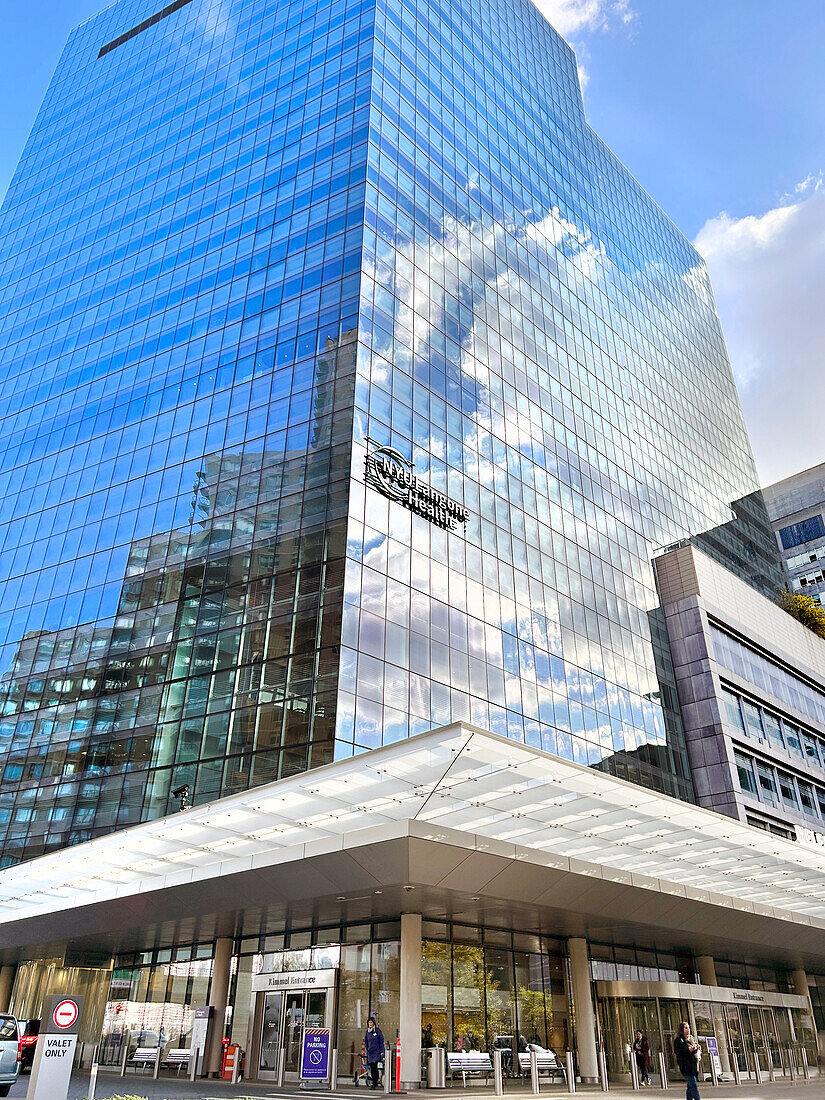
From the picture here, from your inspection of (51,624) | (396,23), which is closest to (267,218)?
(396,23)

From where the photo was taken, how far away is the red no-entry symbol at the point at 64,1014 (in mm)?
15453

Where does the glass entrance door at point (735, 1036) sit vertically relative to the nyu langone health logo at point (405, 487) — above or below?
below

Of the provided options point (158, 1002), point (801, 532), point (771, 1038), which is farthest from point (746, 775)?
point (801, 532)

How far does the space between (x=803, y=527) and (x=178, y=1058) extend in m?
91.7

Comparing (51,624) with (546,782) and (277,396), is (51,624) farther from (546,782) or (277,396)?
(546,782)

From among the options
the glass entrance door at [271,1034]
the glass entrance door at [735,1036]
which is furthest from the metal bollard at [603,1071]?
the glass entrance door at [271,1034]

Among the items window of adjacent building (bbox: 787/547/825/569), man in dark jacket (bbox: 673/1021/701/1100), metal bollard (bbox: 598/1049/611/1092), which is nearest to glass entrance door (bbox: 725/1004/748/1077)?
metal bollard (bbox: 598/1049/611/1092)

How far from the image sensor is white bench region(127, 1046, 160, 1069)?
1251 inches

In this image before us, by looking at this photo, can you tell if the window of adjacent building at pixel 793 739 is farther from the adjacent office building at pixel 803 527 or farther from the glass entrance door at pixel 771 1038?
the adjacent office building at pixel 803 527

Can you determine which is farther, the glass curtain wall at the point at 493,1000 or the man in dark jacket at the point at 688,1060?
the glass curtain wall at the point at 493,1000

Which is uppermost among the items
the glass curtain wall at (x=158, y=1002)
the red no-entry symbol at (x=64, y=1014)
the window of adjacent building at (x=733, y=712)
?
the window of adjacent building at (x=733, y=712)

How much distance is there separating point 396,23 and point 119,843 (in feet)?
149

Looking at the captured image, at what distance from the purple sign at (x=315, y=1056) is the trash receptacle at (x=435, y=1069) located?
3.23 meters

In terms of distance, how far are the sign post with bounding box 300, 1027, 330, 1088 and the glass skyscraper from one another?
7938mm
